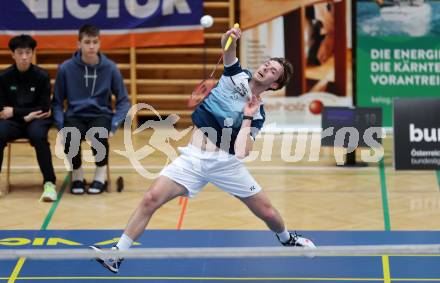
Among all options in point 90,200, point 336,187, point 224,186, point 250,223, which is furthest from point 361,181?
point 224,186

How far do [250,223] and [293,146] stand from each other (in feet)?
12.1

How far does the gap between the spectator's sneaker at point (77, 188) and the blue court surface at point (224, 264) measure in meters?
1.49

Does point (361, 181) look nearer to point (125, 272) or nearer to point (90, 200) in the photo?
point (90, 200)

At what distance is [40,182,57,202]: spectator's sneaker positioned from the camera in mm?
10570

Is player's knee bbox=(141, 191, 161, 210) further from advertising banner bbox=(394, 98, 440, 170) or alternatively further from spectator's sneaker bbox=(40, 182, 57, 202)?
advertising banner bbox=(394, 98, 440, 170)

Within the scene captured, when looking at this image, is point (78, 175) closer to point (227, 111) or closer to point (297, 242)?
point (297, 242)

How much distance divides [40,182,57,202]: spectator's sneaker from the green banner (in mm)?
5198

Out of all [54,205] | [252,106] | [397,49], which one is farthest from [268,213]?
[397,49]

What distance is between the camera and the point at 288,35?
14023 mm

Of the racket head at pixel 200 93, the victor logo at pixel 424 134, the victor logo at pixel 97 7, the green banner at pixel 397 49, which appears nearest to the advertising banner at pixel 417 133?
the victor logo at pixel 424 134

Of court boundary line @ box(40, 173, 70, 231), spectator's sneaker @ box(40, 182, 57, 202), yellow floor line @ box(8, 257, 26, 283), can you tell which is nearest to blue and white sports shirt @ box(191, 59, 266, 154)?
yellow floor line @ box(8, 257, 26, 283)

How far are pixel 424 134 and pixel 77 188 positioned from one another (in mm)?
4008

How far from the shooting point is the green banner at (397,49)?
13.9 m

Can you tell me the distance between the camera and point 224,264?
28.0 ft
